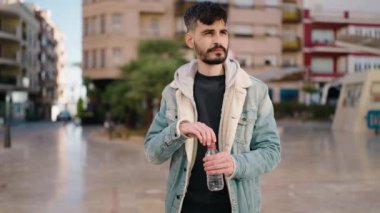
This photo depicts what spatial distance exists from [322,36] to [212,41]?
151ft

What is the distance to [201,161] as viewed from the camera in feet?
7.05

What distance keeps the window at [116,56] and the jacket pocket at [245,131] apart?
34.1m

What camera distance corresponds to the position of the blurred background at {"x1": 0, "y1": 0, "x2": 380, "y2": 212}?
8.09 m

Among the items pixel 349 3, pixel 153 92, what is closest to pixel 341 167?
pixel 153 92

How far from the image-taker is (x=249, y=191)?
6.98 feet

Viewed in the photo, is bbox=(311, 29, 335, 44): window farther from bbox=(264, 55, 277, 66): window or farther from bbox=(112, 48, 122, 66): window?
bbox=(112, 48, 122, 66): window

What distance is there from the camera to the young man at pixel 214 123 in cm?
208

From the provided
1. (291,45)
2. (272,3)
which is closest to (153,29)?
(272,3)

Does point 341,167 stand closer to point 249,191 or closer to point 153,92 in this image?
point 249,191

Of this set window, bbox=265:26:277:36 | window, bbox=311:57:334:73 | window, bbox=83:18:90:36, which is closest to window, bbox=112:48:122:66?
window, bbox=83:18:90:36

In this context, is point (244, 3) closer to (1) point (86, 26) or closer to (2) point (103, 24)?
(2) point (103, 24)

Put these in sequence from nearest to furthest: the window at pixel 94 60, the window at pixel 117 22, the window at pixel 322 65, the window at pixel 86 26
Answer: the window at pixel 117 22
the window at pixel 94 60
the window at pixel 86 26
the window at pixel 322 65

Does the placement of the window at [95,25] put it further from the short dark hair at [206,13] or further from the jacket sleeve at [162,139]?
the short dark hair at [206,13]

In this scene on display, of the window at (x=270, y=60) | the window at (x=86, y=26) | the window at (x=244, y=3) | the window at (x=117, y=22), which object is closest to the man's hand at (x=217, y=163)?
the window at (x=117, y=22)
